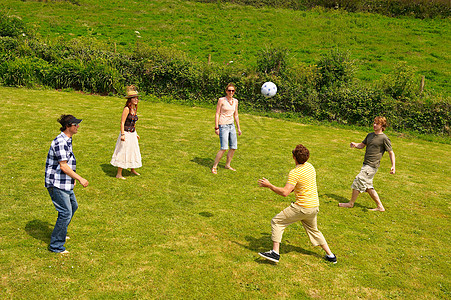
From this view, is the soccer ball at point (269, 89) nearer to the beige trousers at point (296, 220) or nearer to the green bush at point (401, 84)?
the green bush at point (401, 84)

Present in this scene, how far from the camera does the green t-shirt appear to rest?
799cm

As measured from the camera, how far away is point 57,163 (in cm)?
531

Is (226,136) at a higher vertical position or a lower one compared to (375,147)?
lower

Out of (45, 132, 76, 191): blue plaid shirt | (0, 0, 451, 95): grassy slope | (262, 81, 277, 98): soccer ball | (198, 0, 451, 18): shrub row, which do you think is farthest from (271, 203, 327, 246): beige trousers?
(198, 0, 451, 18): shrub row

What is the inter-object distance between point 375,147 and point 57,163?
6.22m

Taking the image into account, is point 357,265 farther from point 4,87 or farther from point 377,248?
point 4,87

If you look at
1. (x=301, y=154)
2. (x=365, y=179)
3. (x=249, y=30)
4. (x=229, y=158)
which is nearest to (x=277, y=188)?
(x=301, y=154)

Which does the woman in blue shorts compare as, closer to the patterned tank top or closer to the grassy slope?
the patterned tank top

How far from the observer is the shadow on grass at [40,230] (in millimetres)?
6030

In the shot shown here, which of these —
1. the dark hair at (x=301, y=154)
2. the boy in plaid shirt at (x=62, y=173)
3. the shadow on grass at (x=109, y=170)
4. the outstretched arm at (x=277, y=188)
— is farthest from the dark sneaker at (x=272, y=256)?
the shadow on grass at (x=109, y=170)

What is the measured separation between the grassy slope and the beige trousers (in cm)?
1915

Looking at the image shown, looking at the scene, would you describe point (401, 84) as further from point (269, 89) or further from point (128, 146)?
point (128, 146)

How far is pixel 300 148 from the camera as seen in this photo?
17.8ft

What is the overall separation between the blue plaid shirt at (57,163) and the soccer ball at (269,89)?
43.2 ft
